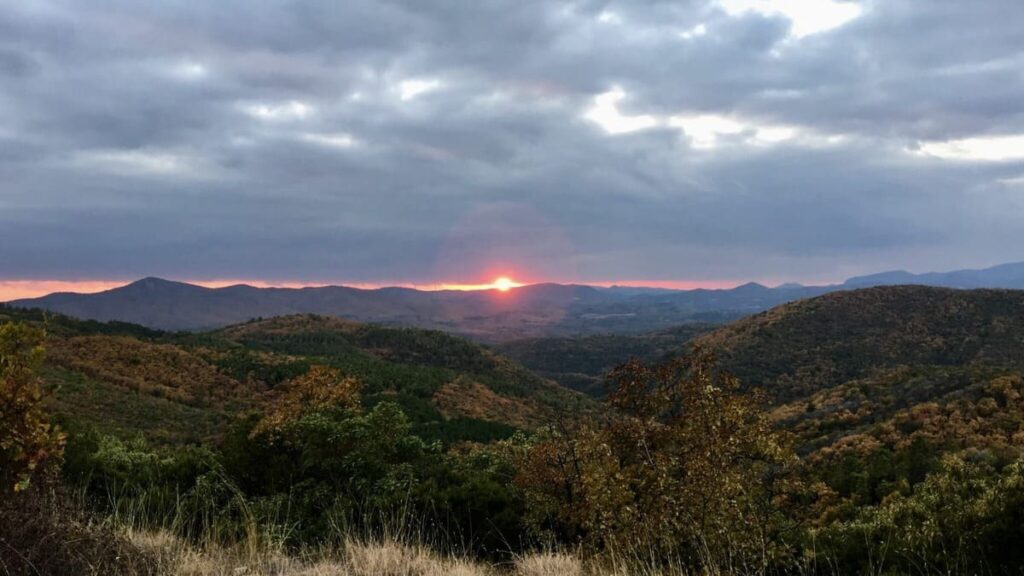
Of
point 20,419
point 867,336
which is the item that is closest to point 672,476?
point 20,419

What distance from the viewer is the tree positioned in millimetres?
6328

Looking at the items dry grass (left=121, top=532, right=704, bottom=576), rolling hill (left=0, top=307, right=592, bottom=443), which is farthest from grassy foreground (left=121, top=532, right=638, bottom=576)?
rolling hill (left=0, top=307, right=592, bottom=443)

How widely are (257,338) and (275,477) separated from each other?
85.8m

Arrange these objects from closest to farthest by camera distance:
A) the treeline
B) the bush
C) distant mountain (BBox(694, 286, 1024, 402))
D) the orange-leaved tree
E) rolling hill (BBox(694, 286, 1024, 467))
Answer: the bush
the treeline
the orange-leaved tree
rolling hill (BBox(694, 286, 1024, 467))
distant mountain (BBox(694, 286, 1024, 402))

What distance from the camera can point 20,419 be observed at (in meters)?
6.53

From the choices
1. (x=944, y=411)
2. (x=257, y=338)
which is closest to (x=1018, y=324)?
(x=944, y=411)

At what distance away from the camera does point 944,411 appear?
2981 cm

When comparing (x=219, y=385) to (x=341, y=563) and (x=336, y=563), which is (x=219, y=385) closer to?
(x=336, y=563)

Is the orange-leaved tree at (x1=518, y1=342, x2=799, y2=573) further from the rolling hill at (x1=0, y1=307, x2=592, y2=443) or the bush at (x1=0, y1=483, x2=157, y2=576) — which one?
the bush at (x1=0, y1=483, x2=157, y2=576)

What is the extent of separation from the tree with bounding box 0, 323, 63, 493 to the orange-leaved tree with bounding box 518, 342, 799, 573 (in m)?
6.96

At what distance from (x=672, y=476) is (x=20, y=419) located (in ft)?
30.3

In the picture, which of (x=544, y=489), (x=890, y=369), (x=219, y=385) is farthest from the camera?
(x=890, y=369)

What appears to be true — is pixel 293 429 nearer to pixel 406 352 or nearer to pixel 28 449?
pixel 28 449

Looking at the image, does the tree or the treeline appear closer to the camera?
the tree
